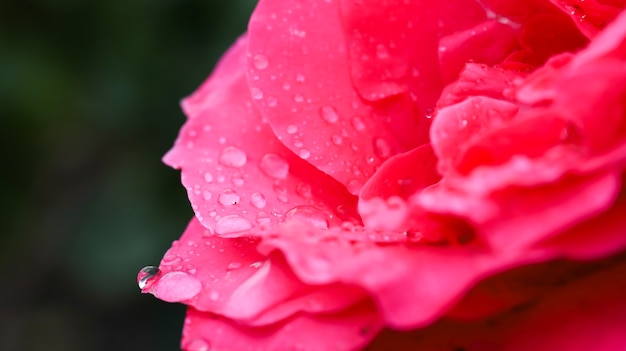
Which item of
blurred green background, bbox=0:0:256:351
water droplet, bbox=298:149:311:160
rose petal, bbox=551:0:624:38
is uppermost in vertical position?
rose petal, bbox=551:0:624:38

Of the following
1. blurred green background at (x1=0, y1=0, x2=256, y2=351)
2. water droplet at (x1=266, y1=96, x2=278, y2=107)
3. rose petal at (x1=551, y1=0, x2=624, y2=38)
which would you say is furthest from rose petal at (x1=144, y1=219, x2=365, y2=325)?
blurred green background at (x1=0, y1=0, x2=256, y2=351)

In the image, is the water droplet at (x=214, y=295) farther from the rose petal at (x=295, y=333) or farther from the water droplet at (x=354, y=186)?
the water droplet at (x=354, y=186)

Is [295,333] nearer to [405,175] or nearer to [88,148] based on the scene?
[405,175]

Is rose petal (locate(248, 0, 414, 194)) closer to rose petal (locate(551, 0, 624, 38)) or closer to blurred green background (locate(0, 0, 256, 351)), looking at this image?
rose petal (locate(551, 0, 624, 38))

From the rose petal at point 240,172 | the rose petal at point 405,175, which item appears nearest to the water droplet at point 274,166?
the rose petal at point 240,172

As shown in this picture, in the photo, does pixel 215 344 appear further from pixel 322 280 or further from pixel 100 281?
pixel 100 281

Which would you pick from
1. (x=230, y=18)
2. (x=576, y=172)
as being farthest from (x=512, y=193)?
(x=230, y=18)

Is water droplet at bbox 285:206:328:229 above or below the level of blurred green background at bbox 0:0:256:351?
above
